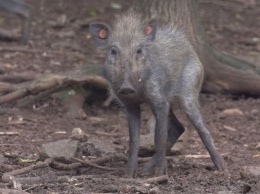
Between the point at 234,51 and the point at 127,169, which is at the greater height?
the point at 234,51

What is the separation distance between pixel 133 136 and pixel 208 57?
312cm

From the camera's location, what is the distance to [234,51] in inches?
492

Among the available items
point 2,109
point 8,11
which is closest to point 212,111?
point 2,109

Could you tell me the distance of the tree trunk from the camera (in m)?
9.70

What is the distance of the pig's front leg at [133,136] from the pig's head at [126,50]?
0.94 ft

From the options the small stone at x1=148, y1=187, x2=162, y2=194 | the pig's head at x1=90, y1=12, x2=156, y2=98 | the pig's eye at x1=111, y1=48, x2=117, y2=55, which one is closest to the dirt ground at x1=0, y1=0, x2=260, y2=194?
the small stone at x1=148, y1=187, x2=162, y2=194

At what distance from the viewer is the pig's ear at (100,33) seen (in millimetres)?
7277

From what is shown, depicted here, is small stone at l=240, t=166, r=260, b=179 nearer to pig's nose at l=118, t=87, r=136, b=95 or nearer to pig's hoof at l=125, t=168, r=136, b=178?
pig's hoof at l=125, t=168, r=136, b=178

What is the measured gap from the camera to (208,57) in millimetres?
10141

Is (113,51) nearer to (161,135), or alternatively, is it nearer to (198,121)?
(161,135)

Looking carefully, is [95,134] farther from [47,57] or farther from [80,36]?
[80,36]

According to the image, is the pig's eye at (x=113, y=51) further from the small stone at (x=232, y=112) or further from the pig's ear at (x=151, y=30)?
the small stone at (x=232, y=112)

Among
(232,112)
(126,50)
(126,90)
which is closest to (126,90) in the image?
(126,90)

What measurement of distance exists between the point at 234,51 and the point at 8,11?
351cm
